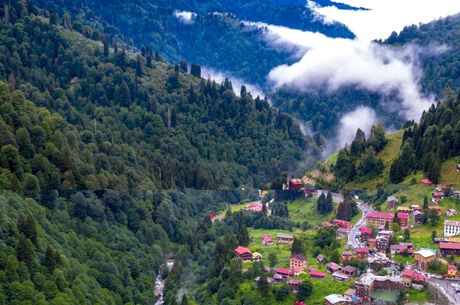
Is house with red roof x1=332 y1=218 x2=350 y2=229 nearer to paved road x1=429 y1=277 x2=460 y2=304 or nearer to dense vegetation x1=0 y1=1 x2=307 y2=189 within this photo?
paved road x1=429 y1=277 x2=460 y2=304

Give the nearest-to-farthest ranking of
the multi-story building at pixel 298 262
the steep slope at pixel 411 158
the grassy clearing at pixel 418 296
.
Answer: the grassy clearing at pixel 418 296 < the multi-story building at pixel 298 262 < the steep slope at pixel 411 158

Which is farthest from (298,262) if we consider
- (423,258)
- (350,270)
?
(423,258)

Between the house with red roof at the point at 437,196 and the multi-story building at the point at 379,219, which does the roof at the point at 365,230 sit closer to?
the multi-story building at the point at 379,219

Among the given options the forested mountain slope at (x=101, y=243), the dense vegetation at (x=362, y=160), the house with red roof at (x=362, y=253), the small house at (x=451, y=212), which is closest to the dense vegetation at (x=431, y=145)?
the dense vegetation at (x=362, y=160)

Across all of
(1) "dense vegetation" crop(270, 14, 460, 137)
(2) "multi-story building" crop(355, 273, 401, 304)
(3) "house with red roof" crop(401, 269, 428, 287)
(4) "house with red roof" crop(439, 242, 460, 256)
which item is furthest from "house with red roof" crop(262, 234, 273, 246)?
(1) "dense vegetation" crop(270, 14, 460, 137)

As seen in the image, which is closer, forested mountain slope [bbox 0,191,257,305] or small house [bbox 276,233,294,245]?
forested mountain slope [bbox 0,191,257,305]

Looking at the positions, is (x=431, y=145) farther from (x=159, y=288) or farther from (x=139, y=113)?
(x=139, y=113)
